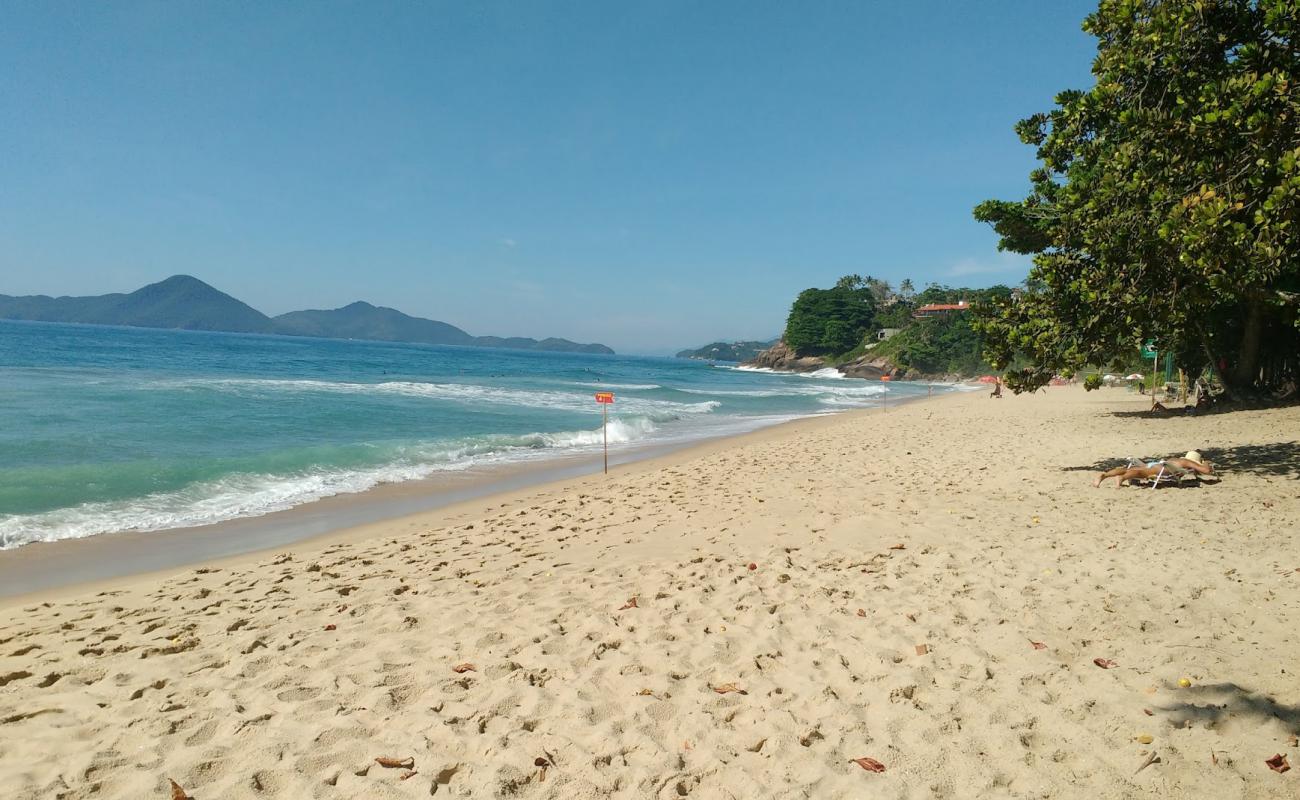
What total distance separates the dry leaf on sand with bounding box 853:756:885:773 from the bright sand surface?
43 millimetres

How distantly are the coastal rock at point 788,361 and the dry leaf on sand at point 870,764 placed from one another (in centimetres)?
10655

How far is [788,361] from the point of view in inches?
4496

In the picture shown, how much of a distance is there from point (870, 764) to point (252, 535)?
8.42 m

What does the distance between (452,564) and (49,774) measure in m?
3.50

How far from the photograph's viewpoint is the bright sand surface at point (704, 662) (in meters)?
A: 2.96

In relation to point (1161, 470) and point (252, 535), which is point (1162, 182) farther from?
point (252, 535)

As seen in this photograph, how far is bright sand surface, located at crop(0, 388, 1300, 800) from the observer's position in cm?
296

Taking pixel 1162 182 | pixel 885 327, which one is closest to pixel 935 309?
pixel 885 327

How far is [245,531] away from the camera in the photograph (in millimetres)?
8648

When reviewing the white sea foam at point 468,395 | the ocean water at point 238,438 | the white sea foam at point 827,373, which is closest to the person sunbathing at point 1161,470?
the ocean water at point 238,438

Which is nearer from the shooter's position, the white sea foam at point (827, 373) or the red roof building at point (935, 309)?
the white sea foam at point (827, 373)

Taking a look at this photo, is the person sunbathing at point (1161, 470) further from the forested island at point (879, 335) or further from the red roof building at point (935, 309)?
the red roof building at point (935, 309)

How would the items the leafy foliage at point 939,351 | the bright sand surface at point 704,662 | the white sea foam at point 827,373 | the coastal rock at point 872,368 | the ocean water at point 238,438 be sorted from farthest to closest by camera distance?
the white sea foam at point 827,373 → the coastal rock at point 872,368 → the leafy foliage at point 939,351 → the ocean water at point 238,438 → the bright sand surface at point 704,662

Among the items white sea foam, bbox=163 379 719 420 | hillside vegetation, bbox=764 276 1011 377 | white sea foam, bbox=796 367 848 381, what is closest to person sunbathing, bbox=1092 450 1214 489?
white sea foam, bbox=163 379 719 420
